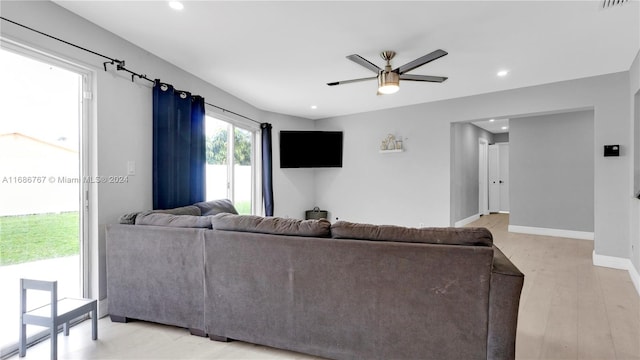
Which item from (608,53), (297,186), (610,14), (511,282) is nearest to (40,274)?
(511,282)

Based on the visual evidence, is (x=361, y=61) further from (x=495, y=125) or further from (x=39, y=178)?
(x=495, y=125)

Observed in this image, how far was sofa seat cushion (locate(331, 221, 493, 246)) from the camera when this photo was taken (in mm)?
1726

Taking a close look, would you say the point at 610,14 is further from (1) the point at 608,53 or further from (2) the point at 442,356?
(2) the point at 442,356

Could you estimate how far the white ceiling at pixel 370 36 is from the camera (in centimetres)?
240

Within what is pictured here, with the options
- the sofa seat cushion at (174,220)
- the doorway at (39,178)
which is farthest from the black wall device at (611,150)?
the doorway at (39,178)

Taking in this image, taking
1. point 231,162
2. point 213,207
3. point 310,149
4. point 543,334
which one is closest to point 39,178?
point 213,207

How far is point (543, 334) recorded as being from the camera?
228 centimetres

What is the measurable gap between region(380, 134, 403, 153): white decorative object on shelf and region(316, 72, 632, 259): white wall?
0.44ft

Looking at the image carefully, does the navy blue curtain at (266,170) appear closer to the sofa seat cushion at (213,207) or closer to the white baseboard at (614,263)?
the sofa seat cushion at (213,207)

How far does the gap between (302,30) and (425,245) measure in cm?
212

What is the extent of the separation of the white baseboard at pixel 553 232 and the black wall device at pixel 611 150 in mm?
2613

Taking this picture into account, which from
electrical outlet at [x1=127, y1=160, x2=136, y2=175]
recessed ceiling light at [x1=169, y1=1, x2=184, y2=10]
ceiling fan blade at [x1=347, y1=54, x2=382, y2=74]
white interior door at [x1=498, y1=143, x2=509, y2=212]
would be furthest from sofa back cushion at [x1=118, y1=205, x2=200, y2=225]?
white interior door at [x1=498, y1=143, x2=509, y2=212]

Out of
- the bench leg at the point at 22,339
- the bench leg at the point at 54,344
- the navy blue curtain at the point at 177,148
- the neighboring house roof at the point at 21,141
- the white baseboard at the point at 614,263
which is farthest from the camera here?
the white baseboard at the point at 614,263

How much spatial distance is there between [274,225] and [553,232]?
6402mm
